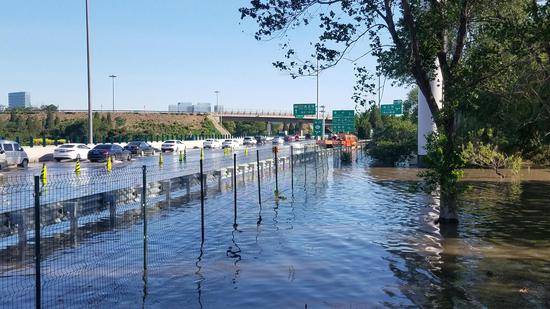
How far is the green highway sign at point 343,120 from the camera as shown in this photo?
5738cm

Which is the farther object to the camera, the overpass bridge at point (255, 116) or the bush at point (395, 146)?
the overpass bridge at point (255, 116)

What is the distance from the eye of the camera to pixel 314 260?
10.6 meters

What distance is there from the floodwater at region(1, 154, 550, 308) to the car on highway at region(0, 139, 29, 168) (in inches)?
893

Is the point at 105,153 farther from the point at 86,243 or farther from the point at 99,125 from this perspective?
the point at 99,125

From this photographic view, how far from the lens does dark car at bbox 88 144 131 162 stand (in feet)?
158

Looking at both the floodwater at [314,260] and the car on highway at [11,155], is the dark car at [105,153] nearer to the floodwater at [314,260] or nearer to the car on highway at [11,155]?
the car on highway at [11,155]

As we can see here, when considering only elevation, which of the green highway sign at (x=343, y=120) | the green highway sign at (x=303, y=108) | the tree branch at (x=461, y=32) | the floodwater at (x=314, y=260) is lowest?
the floodwater at (x=314, y=260)

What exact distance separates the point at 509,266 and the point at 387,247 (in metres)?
2.47

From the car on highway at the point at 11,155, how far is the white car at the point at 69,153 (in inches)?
343

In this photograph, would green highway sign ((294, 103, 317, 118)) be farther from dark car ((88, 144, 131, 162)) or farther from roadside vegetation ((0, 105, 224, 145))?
dark car ((88, 144, 131, 162))

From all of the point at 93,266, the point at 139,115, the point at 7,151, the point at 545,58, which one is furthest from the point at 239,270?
the point at 139,115

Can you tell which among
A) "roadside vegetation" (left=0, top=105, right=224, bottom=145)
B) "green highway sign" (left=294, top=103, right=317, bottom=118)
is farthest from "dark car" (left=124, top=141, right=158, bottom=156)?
"green highway sign" (left=294, top=103, right=317, bottom=118)

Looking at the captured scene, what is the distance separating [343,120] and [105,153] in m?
23.2

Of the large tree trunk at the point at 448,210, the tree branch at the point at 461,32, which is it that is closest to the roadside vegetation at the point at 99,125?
the large tree trunk at the point at 448,210
